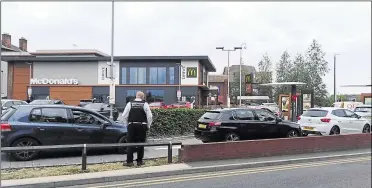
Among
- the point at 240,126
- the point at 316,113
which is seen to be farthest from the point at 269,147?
the point at 316,113

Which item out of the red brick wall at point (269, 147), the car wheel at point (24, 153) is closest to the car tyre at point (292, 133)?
the red brick wall at point (269, 147)

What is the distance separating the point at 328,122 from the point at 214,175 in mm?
9434

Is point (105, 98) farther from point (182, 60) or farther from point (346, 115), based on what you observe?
point (346, 115)

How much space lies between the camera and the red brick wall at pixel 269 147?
998cm

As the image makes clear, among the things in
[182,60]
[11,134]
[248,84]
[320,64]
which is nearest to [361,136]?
→ [11,134]

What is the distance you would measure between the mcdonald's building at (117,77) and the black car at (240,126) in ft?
129

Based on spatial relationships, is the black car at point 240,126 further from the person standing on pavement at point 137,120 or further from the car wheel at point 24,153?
the car wheel at point 24,153

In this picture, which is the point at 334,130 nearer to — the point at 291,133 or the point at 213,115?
the point at 291,133

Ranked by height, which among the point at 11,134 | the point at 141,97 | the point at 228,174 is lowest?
the point at 228,174

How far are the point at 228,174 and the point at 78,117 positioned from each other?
15.6 feet

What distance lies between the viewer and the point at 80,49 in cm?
6438

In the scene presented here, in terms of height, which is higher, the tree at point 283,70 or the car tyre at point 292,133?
the tree at point 283,70

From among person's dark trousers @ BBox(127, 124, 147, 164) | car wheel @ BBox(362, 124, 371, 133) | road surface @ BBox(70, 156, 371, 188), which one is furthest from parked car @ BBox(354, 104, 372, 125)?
person's dark trousers @ BBox(127, 124, 147, 164)

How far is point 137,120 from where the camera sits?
9.04 m
